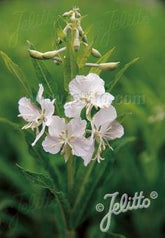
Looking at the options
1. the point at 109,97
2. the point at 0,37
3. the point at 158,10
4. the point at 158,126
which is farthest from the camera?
the point at 158,10

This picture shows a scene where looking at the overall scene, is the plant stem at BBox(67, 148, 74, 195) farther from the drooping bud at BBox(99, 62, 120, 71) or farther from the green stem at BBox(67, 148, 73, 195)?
the drooping bud at BBox(99, 62, 120, 71)

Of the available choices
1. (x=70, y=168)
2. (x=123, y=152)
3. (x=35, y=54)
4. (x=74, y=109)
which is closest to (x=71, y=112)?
(x=74, y=109)

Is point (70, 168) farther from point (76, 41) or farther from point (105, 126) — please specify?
point (76, 41)

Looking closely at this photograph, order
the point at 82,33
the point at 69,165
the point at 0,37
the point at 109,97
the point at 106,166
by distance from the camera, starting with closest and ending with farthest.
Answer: the point at 109,97
the point at 82,33
the point at 69,165
the point at 106,166
the point at 0,37

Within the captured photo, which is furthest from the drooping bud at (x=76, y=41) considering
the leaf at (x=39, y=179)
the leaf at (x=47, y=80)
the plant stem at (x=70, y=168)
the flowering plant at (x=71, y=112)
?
the leaf at (x=39, y=179)

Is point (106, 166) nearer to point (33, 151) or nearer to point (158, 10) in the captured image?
point (33, 151)

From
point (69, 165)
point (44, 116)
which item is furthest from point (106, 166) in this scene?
point (44, 116)

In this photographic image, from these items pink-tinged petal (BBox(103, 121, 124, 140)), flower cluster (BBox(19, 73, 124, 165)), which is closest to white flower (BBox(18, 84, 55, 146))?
flower cluster (BBox(19, 73, 124, 165))
